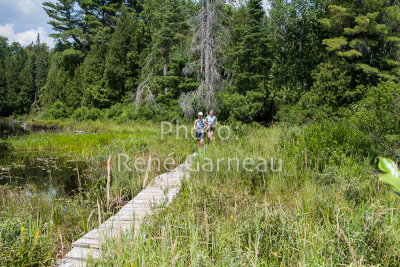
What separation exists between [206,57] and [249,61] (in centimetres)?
472

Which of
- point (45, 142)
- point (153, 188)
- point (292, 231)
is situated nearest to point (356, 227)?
point (292, 231)

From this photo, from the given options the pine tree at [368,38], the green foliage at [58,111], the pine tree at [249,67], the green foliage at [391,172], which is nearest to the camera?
the green foliage at [391,172]

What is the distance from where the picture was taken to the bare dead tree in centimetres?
1485

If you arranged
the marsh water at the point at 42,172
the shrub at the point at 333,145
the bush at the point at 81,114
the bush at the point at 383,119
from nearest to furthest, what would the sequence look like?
the bush at the point at 383,119 → the shrub at the point at 333,145 → the marsh water at the point at 42,172 → the bush at the point at 81,114

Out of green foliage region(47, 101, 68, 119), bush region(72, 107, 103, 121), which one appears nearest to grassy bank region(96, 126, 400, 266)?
bush region(72, 107, 103, 121)

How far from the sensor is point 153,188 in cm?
519

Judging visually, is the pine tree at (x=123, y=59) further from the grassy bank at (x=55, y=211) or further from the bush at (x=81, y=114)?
the grassy bank at (x=55, y=211)

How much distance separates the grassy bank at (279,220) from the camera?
2176 millimetres

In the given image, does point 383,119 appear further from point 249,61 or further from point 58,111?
point 58,111

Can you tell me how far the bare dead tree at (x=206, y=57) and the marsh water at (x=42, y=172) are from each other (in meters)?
8.49

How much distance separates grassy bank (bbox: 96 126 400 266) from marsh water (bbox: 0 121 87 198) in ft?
11.9

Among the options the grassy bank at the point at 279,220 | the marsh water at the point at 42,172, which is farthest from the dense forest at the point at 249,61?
the marsh water at the point at 42,172

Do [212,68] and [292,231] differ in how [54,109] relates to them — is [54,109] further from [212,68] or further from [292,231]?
[292,231]

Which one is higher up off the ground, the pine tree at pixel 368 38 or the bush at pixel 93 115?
the pine tree at pixel 368 38
